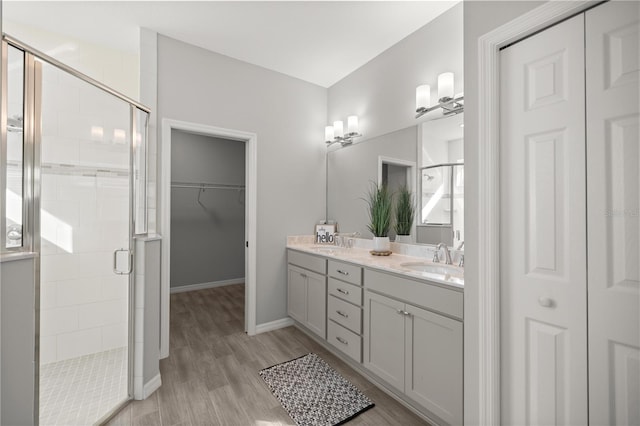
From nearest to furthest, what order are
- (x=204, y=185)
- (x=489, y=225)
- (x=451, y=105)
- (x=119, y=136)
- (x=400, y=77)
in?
(x=489, y=225)
(x=119, y=136)
(x=451, y=105)
(x=400, y=77)
(x=204, y=185)

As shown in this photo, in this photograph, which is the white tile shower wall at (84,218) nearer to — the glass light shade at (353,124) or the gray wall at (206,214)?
the glass light shade at (353,124)

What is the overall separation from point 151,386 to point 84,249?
41.7 inches

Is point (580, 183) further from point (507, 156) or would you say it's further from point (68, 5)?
point (68, 5)

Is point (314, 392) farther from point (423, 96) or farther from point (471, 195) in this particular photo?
point (423, 96)

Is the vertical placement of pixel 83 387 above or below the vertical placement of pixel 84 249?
below

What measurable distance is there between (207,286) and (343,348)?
10.4 feet

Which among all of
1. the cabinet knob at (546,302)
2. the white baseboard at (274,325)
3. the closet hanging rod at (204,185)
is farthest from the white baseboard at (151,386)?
the closet hanging rod at (204,185)

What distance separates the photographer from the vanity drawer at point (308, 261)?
250cm

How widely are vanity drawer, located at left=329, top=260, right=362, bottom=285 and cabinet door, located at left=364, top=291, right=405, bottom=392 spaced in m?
Answer: 0.15

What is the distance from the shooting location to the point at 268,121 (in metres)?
3.04

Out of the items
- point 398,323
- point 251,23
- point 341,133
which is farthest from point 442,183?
point 251,23

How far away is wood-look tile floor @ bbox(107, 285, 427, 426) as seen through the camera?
5.49 ft

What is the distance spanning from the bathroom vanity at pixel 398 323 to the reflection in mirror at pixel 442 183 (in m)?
0.26

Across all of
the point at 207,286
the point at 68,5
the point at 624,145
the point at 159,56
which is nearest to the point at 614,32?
the point at 624,145
